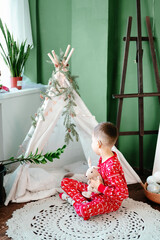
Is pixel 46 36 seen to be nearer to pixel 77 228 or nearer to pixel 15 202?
pixel 15 202

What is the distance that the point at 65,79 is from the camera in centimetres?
300

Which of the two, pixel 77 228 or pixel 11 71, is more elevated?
pixel 11 71

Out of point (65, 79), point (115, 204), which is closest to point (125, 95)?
point (65, 79)

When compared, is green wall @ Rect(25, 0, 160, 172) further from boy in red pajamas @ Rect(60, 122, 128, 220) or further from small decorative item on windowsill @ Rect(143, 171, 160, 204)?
boy in red pajamas @ Rect(60, 122, 128, 220)

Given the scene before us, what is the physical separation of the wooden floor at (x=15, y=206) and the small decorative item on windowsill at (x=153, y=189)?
7cm

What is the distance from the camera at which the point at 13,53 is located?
349 cm

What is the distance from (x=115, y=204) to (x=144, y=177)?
857mm

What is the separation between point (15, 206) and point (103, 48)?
1.77 m

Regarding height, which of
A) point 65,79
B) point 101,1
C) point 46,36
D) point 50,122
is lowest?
point 50,122

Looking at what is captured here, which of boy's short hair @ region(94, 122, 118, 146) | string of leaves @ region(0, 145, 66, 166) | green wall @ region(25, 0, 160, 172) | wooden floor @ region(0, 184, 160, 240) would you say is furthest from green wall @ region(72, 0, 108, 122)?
string of leaves @ region(0, 145, 66, 166)

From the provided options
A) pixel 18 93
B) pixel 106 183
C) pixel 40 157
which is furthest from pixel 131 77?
pixel 40 157

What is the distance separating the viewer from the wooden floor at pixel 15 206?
2490 mm

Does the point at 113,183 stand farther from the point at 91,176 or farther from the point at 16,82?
the point at 16,82

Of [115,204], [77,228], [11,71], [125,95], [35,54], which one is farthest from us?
[35,54]
